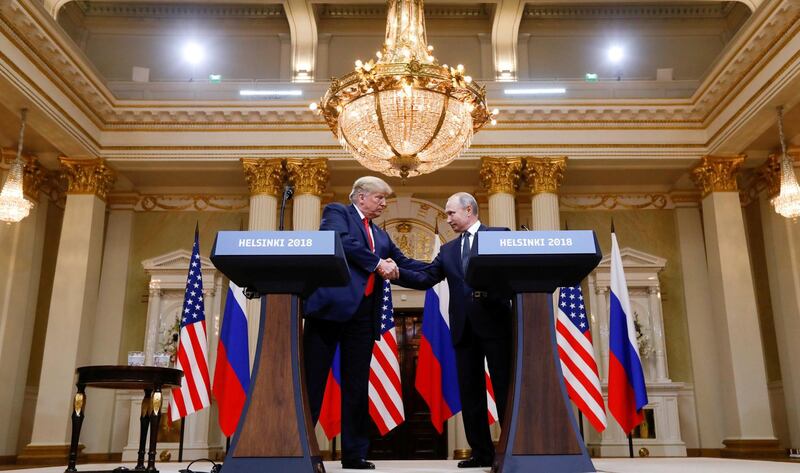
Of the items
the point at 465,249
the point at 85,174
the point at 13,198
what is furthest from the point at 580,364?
the point at 85,174

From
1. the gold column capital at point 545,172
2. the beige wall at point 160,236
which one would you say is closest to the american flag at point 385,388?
the gold column capital at point 545,172

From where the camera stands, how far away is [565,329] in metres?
7.42

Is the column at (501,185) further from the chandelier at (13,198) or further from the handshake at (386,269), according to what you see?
the handshake at (386,269)

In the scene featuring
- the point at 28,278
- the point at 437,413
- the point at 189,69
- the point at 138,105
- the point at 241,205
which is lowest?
the point at 437,413

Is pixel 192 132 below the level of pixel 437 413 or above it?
above

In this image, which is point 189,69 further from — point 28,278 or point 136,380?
point 136,380

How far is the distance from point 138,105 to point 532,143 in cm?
621

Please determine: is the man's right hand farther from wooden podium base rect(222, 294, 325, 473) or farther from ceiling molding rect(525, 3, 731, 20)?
ceiling molding rect(525, 3, 731, 20)

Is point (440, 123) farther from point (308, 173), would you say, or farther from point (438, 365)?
point (308, 173)

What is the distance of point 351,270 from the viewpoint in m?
3.90

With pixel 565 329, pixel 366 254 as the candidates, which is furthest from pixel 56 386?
pixel 366 254

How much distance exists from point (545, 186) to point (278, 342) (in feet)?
27.1

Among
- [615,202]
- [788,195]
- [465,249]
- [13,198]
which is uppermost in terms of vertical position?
[615,202]

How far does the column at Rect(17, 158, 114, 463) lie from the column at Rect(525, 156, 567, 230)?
22.1 ft
